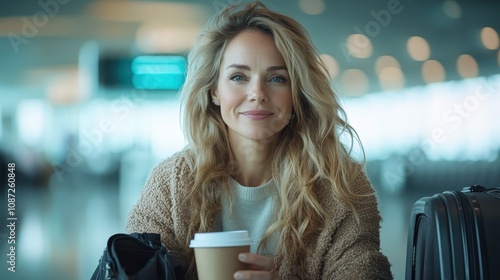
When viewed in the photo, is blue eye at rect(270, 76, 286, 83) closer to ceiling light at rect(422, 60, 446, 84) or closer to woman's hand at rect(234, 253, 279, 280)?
woman's hand at rect(234, 253, 279, 280)

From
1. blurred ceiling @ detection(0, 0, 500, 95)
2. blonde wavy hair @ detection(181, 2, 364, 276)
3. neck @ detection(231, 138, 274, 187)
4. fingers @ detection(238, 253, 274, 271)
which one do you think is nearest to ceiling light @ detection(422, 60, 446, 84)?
blurred ceiling @ detection(0, 0, 500, 95)

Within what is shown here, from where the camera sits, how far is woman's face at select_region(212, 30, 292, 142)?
1.85 meters

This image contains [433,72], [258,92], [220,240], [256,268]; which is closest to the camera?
[220,240]

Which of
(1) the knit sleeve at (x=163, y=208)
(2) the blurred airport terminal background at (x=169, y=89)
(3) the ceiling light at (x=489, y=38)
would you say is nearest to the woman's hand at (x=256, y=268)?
(1) the knit sleeve at (x=163, y=208)

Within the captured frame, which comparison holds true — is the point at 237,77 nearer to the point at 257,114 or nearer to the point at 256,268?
the point at 257,114

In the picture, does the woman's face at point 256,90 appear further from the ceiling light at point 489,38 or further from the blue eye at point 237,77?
the ceiling light at point 489,38

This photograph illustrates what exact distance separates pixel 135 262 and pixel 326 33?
710cm

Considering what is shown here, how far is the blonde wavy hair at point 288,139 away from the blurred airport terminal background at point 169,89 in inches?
226

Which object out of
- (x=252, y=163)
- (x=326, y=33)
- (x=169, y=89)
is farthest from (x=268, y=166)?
(x=169, y=89)

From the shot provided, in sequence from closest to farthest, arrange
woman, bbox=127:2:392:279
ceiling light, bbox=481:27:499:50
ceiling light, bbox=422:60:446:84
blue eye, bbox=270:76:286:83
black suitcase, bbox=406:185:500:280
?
black suitcase, bbox=406:185:500:280 < woman, bbox=127:2:392:279 < blue eye, bbox=270:76:286:83 < ceiling light, bbox=481:27:499:50 < ceiling light, bbox=422:60:446:84

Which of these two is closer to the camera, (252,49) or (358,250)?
(358,250)

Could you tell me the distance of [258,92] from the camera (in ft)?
5.98

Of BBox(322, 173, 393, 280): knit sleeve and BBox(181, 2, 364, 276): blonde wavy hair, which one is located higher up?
BBox(181, 2, 364, 276): blonde wavy hair

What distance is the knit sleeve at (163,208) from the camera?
6.00 feet
